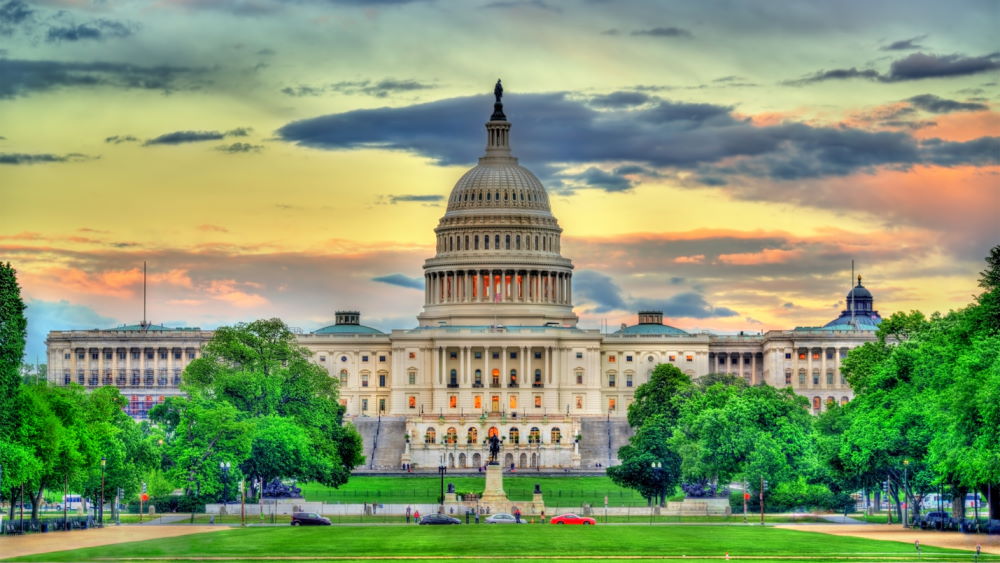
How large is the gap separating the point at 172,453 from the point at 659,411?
50767mm

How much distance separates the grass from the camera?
9619 centimetres

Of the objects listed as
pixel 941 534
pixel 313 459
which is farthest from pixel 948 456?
pixel 313 459

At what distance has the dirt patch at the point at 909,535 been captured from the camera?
103 meters

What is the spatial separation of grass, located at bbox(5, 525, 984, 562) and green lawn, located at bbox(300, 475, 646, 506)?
113 ft

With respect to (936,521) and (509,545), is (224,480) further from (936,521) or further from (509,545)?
(936,521)

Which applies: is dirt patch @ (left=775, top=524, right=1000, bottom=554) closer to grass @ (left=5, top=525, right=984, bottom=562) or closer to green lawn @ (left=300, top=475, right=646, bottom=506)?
grass @ (left=5, top=525, right=984, bottom=562)

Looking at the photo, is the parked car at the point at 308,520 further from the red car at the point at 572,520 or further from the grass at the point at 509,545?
the red car at the point at 572,520

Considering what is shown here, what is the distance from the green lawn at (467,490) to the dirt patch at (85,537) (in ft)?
99.0

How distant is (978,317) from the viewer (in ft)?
395

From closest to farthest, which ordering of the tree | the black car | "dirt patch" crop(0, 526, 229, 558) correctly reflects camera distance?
"dirt patch" crop(0, 526, 229, 558) < the tree < the black car

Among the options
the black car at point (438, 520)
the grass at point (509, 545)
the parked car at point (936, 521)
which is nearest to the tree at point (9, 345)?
the grass at point (509, 545)

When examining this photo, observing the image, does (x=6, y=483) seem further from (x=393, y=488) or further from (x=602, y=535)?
(x=393, y=488)

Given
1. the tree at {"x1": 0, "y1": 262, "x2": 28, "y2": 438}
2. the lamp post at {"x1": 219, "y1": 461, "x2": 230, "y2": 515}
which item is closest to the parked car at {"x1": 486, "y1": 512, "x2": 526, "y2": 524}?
the lamp post at {"x1": 219, "y1": 461, "x2": 230, "y2": 515}

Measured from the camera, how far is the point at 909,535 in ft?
366
